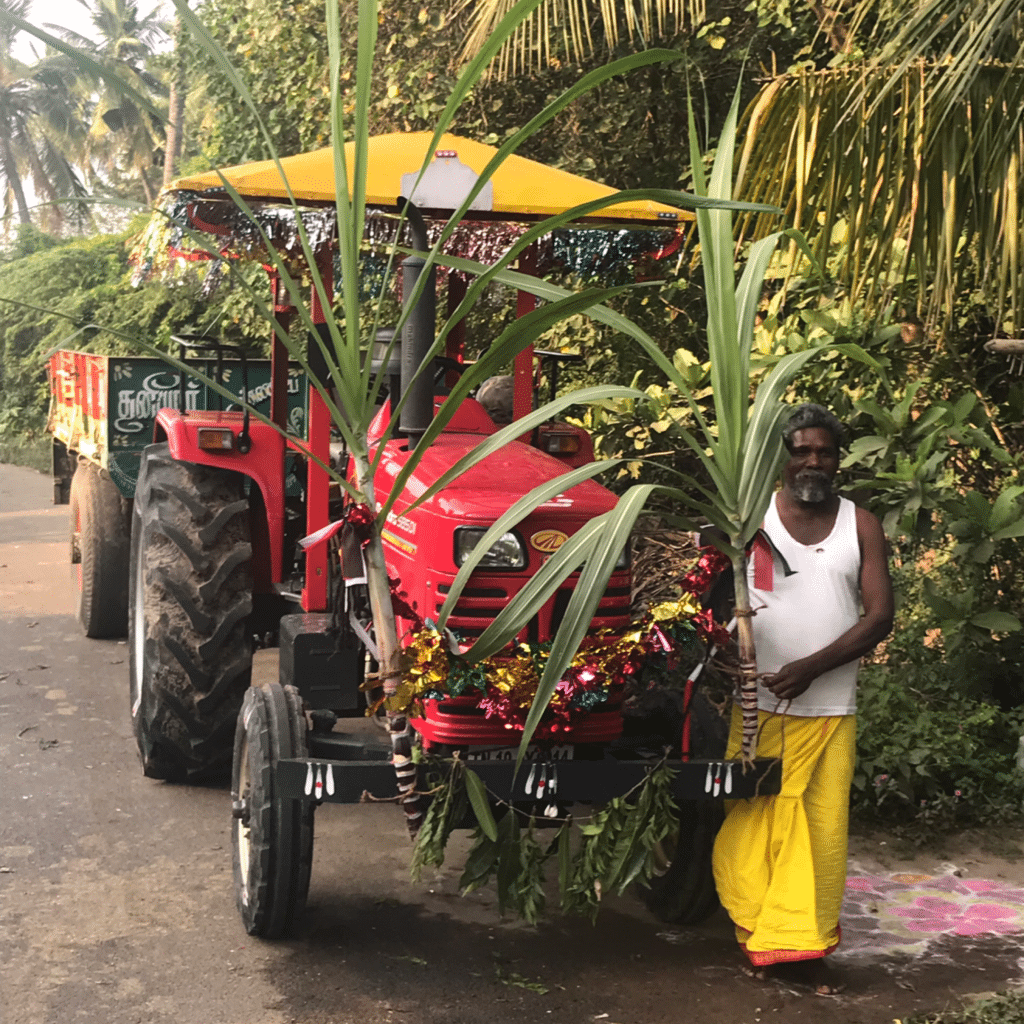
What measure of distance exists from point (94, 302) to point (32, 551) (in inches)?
525

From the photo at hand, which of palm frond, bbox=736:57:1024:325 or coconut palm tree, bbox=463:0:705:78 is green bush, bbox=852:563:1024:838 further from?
coconut palm tree, bbox=463:0:705:78

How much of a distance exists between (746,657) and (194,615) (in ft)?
8.54

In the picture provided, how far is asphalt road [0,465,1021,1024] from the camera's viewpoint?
4.11 metres

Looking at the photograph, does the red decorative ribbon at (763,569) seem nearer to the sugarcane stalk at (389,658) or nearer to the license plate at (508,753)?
the license plate at (508,753)

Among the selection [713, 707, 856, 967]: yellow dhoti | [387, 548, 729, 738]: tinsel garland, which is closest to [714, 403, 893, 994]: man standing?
[713, 707, 856, 967]: yellow dhoti

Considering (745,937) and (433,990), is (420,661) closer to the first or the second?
(433,990)

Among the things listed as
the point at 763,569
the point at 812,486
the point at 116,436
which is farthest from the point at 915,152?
the point at 116,436

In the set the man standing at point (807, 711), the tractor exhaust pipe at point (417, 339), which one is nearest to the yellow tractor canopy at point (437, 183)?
the tractor exhaust pipe at point (417, 339)

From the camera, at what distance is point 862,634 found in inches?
166

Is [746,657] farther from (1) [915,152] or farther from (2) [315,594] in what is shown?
(1) [915,152]

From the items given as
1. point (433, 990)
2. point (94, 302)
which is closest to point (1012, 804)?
point (433, 990)

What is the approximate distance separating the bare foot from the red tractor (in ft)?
1.16

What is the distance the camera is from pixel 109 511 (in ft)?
29.8

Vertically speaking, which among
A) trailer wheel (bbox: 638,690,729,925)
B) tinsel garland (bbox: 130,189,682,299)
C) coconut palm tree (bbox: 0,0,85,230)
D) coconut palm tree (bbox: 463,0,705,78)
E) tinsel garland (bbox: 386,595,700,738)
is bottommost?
trailer wheel (bbox: 638,690,729,925)
